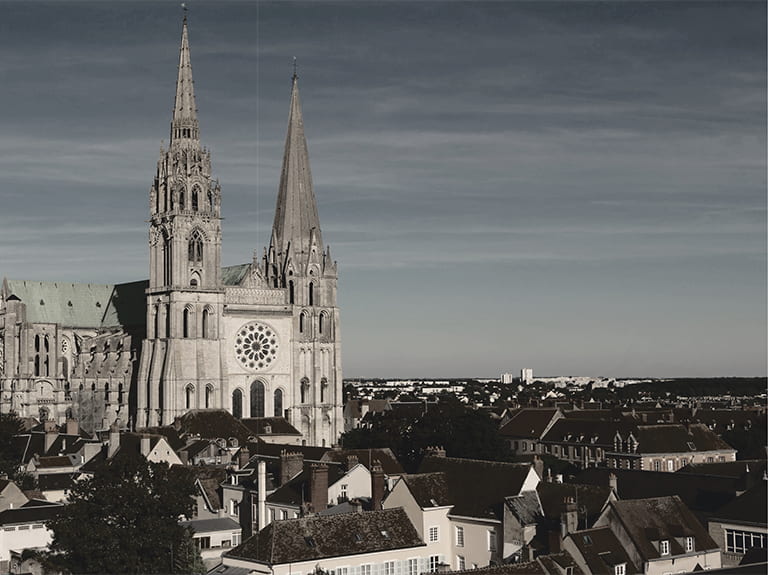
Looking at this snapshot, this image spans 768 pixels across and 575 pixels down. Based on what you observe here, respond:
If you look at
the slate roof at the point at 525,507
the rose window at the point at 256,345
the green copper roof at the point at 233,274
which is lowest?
the slate roof at the point at 525,507

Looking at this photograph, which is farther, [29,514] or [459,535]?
[29,514]

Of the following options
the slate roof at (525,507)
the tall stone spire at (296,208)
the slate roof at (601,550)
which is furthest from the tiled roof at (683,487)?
the tall stone spire at (296,208)

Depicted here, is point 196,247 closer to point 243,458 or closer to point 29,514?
point 243,458

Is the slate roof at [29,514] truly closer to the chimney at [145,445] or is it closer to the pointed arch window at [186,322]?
the chimney at [145,445]

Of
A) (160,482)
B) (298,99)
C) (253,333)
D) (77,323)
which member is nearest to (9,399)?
(77,323)

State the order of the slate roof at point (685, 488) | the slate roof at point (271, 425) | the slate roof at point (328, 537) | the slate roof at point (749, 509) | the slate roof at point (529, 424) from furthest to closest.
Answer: the slate roof at point (529, 424) < the slate roof at point (271, 425) < the slate roof at point (685, 488) < the slate roof at point (749, 509) < the slate roof at point (328, 537)

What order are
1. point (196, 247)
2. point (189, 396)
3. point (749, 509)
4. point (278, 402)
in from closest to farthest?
point (749, 509), point (189, 396), point (196, 247), point (278, 402)

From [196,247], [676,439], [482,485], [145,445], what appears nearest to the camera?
[482,485]

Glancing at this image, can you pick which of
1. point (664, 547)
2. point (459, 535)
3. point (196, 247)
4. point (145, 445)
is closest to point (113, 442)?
point (145, 445)
